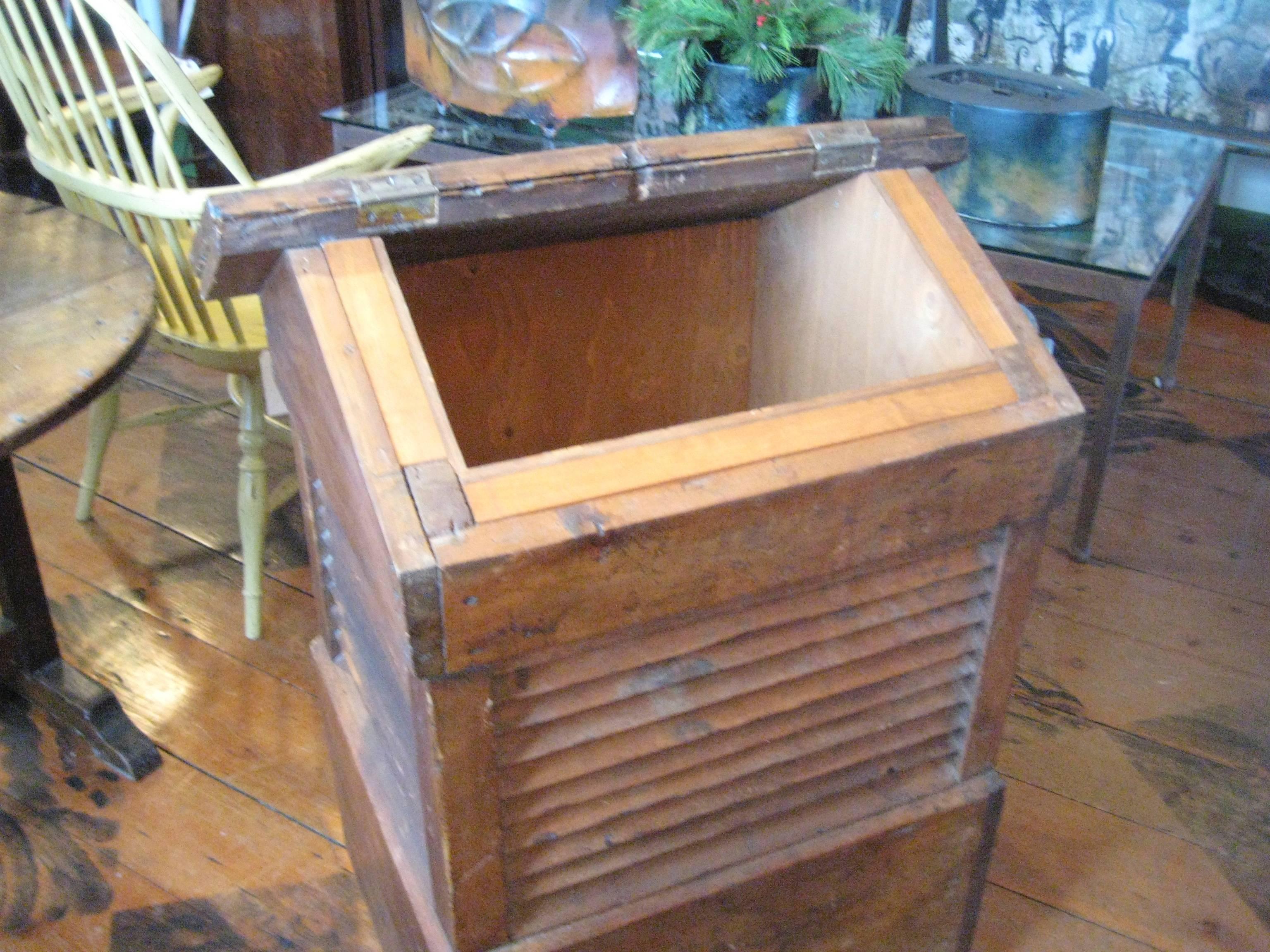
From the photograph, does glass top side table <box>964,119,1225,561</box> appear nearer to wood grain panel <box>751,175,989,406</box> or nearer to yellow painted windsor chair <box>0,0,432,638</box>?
wood grain panel <box>751,175,989,406</box>

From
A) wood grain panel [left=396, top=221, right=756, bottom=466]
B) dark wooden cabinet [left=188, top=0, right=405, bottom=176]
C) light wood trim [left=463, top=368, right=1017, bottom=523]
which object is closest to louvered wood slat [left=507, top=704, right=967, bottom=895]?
light wood trim [left=463, top=368, right=1017, bottom=523]

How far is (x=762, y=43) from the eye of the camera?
150 cm

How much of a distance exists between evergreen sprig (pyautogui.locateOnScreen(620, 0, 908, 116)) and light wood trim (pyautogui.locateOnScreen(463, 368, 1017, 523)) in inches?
29.1

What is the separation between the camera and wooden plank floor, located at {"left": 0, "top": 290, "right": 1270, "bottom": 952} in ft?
4.52

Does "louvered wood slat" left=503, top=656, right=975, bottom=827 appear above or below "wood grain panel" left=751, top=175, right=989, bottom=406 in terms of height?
below

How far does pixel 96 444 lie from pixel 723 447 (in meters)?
1.45

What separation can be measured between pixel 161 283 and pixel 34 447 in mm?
781

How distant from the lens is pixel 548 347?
1223mm

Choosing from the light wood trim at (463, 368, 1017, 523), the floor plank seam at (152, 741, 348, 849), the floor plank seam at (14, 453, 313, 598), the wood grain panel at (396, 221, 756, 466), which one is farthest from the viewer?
the floor plank seam at (14, 453, 313, 598)

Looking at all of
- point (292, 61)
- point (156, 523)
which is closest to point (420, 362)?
point (156, 523)

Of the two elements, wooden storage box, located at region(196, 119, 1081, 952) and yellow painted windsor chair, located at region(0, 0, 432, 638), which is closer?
wooden storage box, located at region(196, 119, 1081, 952)

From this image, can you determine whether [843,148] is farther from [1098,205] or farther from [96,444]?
[96,444]

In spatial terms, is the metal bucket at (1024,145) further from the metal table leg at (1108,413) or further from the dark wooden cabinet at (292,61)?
the dark wooden cabinet at (292,61)

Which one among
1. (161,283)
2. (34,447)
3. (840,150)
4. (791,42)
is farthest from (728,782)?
(34,447)
